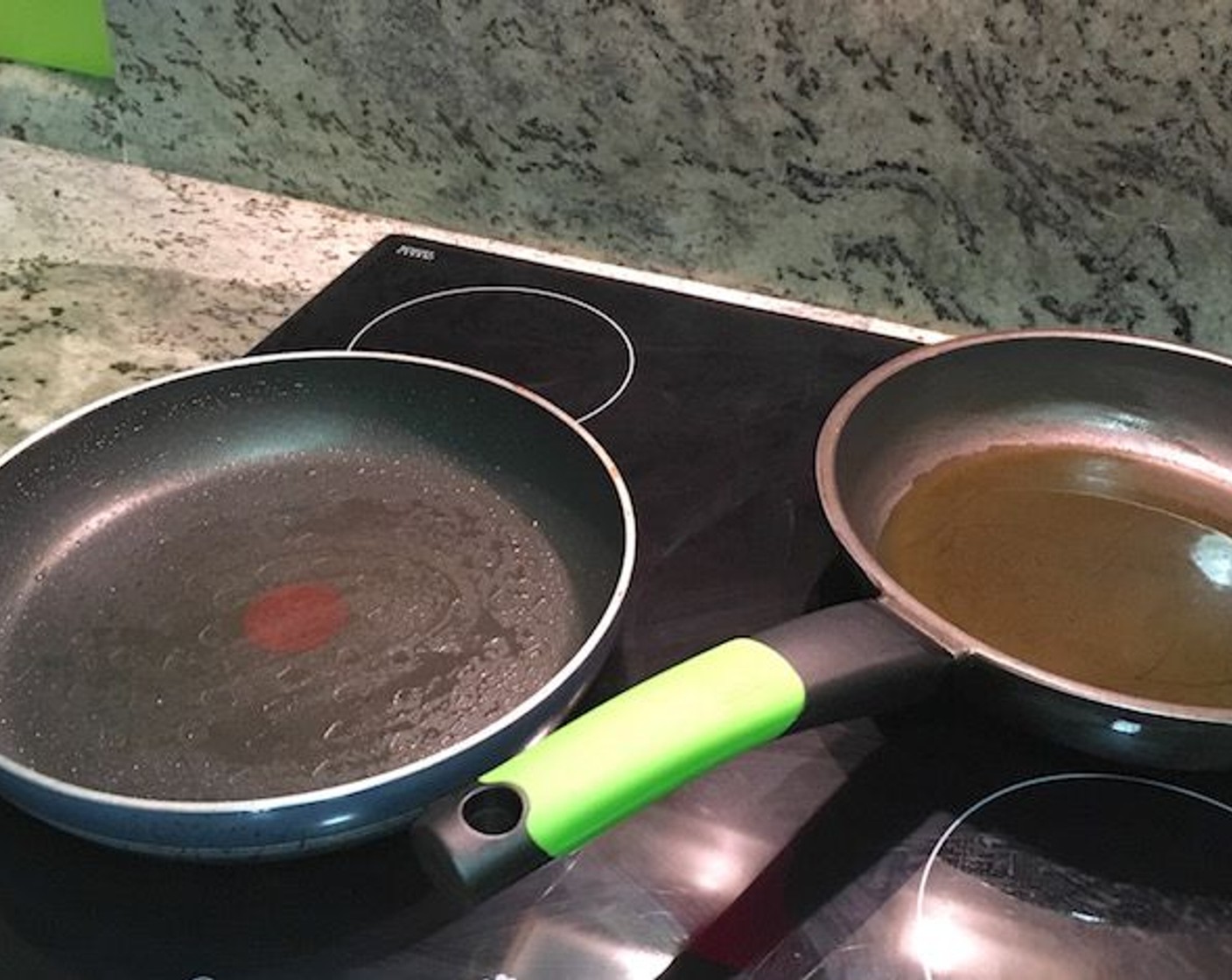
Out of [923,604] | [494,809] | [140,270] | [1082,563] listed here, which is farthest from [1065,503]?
[140,270]

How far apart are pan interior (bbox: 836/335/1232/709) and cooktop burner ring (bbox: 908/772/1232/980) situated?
0.04 metres

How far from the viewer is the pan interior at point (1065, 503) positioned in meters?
0.64

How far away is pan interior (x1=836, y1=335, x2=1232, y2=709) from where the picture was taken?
0.64 metres

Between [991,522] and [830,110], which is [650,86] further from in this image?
[991,522]

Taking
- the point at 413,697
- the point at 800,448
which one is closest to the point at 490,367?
the point at 800,448

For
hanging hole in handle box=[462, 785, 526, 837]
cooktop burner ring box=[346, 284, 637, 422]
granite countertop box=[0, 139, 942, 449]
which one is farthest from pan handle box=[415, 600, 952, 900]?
granite countertop box=[0, 139, 942, 449]

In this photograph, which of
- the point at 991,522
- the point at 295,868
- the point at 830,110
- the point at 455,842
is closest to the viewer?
the point at 455,842

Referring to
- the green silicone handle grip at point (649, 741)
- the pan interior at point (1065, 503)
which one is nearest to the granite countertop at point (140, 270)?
the pan interior at point (1065, 503)

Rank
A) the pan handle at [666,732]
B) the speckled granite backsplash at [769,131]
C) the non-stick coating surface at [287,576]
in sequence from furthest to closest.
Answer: the speckled granite backsplash at [769,131] → the non-stick coating surface at [287,576] → the pan handle at [666,732]

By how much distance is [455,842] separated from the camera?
0.45m

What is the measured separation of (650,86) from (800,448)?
0.26 meters

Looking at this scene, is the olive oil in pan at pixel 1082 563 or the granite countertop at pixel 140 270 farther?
the granite countertop at pixel 140 270

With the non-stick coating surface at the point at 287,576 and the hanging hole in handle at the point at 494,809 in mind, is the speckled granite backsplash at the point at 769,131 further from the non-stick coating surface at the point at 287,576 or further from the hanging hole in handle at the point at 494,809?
the hanging hole in handle at the point at 494,809

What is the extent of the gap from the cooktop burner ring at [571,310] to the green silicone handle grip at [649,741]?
329 mm
